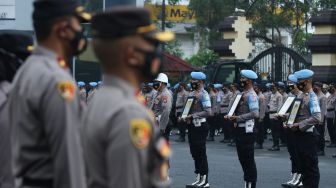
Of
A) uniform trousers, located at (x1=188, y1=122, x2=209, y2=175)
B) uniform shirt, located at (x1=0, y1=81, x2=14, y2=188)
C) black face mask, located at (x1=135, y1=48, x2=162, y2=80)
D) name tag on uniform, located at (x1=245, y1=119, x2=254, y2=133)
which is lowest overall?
uniform trousers, located at (x1=188, y1=122, x2=209, y2=175)

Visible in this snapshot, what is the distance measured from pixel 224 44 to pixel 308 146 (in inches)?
714

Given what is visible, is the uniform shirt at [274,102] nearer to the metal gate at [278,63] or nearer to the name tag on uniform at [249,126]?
the metal gate at [278,63]

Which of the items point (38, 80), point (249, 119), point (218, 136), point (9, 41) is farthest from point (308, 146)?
point (218, 136)

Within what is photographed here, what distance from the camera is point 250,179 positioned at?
14.5 metres

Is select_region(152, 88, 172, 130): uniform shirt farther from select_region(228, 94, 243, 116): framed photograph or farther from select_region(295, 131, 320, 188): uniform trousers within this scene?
select_region(295, 131, 320, 188): uniform trousers

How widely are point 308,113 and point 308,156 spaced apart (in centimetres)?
64

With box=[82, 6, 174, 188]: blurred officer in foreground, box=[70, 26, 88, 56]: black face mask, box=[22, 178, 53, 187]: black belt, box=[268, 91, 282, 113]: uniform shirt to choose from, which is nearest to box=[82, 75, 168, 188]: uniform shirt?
box=[82, 6, 174, 188]: blurred officer in foreground

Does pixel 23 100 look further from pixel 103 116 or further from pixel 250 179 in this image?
pixel 250 179

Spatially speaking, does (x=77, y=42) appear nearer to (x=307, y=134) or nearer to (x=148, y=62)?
(x=148, y=62)

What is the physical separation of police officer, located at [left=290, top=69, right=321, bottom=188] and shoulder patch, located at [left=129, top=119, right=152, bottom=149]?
943 cm

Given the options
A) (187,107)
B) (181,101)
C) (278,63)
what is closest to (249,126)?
(187,107)

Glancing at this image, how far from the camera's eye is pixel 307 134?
13.6 m

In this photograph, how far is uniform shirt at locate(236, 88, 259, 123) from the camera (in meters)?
14.5

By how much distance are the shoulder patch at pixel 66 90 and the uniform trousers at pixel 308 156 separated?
28.9 ft
